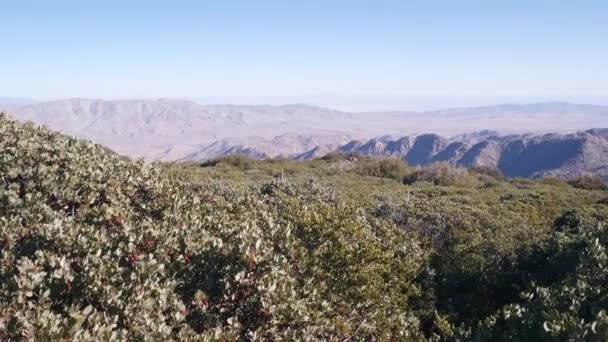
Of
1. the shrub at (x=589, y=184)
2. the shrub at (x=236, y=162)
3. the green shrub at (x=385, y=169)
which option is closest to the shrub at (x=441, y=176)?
the green shrub at (x=385, y=169)

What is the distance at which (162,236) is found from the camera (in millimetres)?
7355

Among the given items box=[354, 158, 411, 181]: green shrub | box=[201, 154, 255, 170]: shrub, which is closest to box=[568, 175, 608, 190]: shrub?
box=[354, 158, 411, 181]: green shrub

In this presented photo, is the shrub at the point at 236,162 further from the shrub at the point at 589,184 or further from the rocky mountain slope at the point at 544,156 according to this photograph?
the rocky mountain slope at the point at 544,156

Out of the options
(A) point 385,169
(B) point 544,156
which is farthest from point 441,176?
(B) point 544,156

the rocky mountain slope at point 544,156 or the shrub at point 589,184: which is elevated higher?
the shrub at point 589,184

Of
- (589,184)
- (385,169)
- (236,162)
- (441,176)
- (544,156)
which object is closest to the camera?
(589,184)

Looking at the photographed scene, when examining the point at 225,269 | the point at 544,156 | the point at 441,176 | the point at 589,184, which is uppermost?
the point at 225,269

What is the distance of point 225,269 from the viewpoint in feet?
23.0

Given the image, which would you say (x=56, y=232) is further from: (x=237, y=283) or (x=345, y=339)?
(x=345, y=339)

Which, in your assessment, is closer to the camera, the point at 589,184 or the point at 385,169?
the point at 589,184

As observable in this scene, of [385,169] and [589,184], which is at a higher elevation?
[385,169]

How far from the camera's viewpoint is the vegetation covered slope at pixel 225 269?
581 centimetres

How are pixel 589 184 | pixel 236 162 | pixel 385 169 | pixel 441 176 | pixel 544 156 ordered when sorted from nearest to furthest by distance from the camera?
1. pixel 589 184
2. pixel 441 176
3. pixel 385 169
4. pixel 236 162
5. pixel 544 156

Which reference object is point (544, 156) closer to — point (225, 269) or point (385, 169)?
point (385, 169)
